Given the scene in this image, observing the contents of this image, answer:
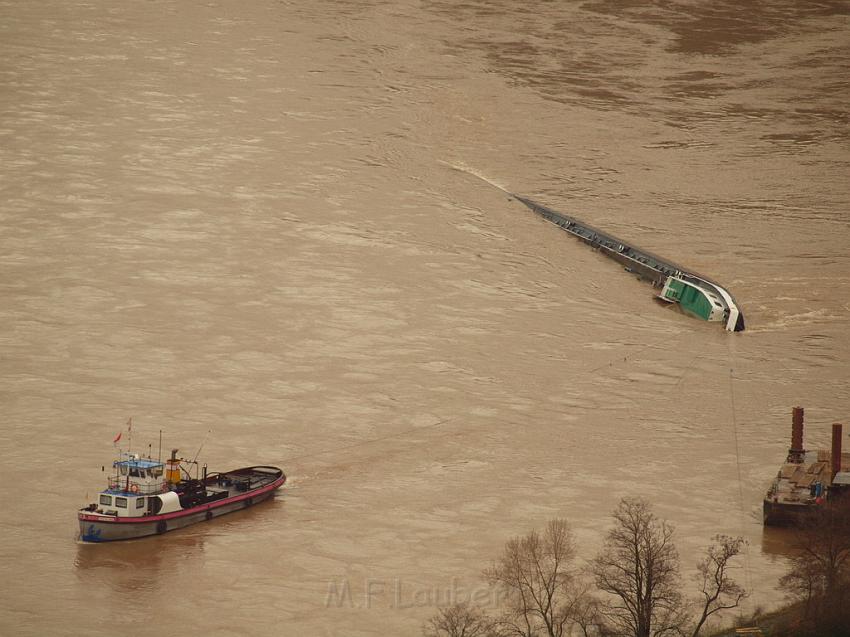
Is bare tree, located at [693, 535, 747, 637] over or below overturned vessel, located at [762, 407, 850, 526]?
below

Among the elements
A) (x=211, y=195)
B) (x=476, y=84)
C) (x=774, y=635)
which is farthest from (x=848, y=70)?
(x=774, y=635)

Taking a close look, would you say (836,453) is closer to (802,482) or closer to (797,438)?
(802,482)

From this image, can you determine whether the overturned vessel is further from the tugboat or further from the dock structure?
the dock structure

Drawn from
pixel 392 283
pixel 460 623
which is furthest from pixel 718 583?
pixel 392 283

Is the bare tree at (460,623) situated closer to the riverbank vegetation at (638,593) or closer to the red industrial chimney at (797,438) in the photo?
the riverbank vegetation at (638,593)

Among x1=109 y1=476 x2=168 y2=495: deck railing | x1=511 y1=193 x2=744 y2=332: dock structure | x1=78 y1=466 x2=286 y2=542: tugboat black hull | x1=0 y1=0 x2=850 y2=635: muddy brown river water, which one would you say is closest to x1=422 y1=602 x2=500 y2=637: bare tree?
x1=0 y1=0 x2=850 y2=635: muddy brown river water

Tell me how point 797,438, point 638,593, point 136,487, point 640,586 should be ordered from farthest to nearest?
point 797,438 < point 136,487 < point 640,586 < point 638,593
